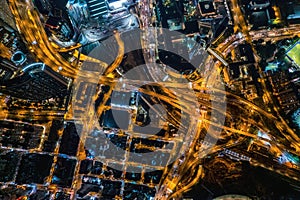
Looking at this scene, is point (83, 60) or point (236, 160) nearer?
point (236, 160)

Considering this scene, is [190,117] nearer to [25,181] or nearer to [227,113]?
[227,113]

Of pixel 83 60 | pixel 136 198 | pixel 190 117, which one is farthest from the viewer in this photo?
pixel 83 60

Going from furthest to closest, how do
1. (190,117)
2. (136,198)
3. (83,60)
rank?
(83,60)
(190,117)
(136,198)

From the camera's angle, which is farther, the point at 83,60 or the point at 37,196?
the point at 83,60

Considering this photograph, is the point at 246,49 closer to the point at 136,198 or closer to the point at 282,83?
the point at 282,83

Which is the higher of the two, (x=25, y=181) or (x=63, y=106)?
(x=63, y=106)

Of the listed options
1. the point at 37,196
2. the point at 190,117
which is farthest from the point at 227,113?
the point at 37,196

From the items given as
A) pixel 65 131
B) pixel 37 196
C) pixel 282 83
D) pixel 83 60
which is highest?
pixel 83 60

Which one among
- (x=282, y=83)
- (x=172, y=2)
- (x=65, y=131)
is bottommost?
(x=65, y=131)

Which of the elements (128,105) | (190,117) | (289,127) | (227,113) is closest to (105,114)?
(128,105)
